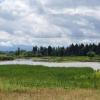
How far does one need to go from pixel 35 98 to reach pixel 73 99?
7.03 feet

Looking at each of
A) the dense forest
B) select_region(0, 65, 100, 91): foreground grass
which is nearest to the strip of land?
select_region(0, 65, 100, 91): foreground grass

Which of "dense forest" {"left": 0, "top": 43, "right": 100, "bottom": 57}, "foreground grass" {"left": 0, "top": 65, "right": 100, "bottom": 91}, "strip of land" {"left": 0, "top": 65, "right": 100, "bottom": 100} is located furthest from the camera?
"dense forest" {"left": 0, "top": 43, "right": 100, "bottom": 57}

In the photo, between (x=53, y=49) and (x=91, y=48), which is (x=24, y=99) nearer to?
(x=91, y=48)

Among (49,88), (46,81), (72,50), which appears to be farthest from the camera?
(72,50)

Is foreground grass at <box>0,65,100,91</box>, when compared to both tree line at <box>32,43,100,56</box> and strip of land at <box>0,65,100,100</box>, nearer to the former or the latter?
strip of land at <box>0,65,100,100</box>

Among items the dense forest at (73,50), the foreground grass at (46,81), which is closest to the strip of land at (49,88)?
the foreground grass at (46,81)

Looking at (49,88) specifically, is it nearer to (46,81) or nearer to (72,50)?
(46,81)

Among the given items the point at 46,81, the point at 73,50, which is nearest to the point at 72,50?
the point at 73,50

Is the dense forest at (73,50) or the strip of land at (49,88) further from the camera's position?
the dense forest at (73,50)

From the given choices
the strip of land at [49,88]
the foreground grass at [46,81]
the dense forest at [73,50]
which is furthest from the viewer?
the dense forest at [73,50]

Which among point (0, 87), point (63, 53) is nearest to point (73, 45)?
point (63, 53)

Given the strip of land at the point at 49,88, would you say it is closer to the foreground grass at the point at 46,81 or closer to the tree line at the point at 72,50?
the foreground grass at the point at 46,81

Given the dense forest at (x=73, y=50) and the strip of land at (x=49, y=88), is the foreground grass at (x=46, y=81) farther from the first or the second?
the dense forest at (x=73, y=50)

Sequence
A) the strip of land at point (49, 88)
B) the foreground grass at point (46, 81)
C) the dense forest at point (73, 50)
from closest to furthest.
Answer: the strip of land at point (49, 88)
the foreground grass at point (46, 81)
the dense forest at point (73, 50)
